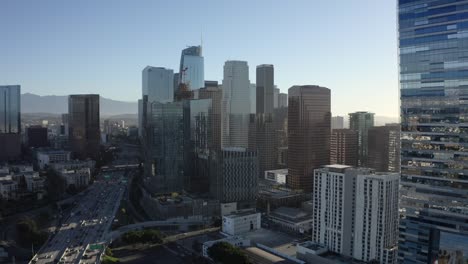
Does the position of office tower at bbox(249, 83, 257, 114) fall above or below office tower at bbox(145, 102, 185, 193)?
above

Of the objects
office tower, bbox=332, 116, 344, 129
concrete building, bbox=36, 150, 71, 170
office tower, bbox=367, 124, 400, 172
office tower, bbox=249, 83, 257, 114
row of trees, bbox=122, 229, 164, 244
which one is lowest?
row of trees, bbox=122, 229, 164, 244

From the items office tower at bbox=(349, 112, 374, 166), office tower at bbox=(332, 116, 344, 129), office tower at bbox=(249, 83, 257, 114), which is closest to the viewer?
office tower at bbox=(349, 112, 374, 166)

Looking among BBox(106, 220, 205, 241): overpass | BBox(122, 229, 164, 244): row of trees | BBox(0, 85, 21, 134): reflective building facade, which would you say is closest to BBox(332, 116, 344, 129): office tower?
BBox(0, 85, 21, 134): reflective building facade

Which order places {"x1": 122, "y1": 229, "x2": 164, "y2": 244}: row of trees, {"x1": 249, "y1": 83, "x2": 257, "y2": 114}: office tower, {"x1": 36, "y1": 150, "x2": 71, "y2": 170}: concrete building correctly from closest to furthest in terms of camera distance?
{"x1": 122, "y1": 229, "x2": 164, "y2": 244}: row of trees < {"x1": 36, "y1": 150, "x2": 71, "y2": 170}: concrete building < {"x1": 249, "y1": 83, "x2": 257, "y2": 114}: office tower

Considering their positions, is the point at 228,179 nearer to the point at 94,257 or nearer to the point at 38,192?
the point at 94,257

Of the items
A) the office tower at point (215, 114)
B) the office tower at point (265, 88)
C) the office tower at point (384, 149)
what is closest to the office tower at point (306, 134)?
the office tower at point (384, 149)

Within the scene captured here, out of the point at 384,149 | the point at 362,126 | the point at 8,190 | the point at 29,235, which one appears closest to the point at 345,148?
the point at 384,149

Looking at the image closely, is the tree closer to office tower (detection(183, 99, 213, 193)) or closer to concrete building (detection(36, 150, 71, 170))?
office tower (detection(183, 99, 213, 193))

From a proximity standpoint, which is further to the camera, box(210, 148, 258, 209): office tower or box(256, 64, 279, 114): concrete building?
box(256, 64, 279, 114): concrete building
